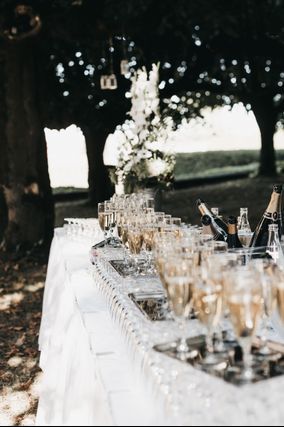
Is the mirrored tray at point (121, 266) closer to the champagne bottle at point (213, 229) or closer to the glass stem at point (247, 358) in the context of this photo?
the champagne bottle at point (213, 229)

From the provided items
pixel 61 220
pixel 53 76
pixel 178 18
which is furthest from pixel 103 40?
pixel 61 220

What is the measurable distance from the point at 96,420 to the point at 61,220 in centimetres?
1456

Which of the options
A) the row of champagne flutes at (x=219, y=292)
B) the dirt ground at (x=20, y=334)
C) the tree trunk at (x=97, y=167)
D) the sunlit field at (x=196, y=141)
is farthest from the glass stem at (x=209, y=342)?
the sunlit field at (x=196, y=141)

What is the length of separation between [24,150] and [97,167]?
790 centimetres

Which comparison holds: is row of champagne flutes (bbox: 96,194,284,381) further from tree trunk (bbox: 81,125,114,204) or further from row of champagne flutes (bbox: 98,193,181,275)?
tree trunk (bbox: 81,125,114,204)

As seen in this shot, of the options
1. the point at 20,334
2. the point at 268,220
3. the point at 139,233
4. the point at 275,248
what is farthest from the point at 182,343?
the point at 20,334

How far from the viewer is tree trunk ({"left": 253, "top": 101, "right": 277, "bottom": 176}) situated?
878 inches

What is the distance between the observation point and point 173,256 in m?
2.14

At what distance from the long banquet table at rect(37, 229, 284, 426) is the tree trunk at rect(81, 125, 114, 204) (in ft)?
47.6

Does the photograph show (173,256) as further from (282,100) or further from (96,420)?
(282,100)

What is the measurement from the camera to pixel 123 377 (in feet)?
6.77

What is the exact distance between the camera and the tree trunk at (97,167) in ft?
58.7

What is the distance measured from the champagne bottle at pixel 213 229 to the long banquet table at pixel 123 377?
0.59 meters

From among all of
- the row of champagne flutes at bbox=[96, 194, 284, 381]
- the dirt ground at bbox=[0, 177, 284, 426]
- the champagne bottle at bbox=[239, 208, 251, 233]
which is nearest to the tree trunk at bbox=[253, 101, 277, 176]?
the dirt ground at bbox=[0, 177, 284, 426]
